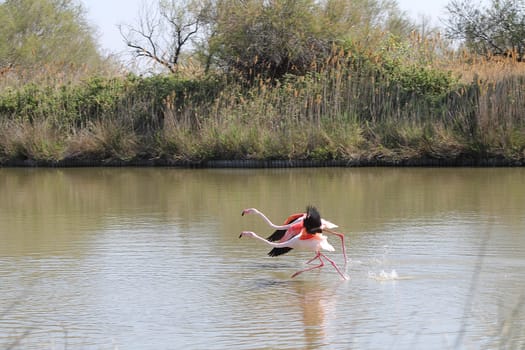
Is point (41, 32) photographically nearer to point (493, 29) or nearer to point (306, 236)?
point (493, 29)

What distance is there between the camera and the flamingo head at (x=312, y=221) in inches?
275

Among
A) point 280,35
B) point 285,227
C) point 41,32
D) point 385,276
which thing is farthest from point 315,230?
point 41,32

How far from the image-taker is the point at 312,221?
7008mm

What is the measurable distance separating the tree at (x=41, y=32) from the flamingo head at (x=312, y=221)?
26.7m

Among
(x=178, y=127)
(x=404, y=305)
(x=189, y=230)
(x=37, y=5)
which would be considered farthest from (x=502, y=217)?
(x=37, y=5)

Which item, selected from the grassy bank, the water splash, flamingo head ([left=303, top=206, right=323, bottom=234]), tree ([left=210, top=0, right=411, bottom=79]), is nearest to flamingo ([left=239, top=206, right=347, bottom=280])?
flamingo head ([left=303, top=206, right=323, bottom=234])

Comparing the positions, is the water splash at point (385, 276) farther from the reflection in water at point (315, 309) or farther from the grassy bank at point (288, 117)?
the grassy bank at point (288, 117)

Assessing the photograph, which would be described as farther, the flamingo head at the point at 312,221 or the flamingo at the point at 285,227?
the flamingo at the point at 285,227

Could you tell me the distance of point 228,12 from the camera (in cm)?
2233

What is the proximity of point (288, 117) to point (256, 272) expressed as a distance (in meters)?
10.8

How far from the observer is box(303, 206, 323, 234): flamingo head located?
6.98m

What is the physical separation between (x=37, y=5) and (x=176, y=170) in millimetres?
18920

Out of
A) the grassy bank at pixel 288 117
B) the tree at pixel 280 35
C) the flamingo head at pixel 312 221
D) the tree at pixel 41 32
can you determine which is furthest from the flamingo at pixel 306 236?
the tree at pixel 41 32

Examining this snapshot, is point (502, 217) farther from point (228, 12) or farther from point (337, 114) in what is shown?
point (228, 12)
